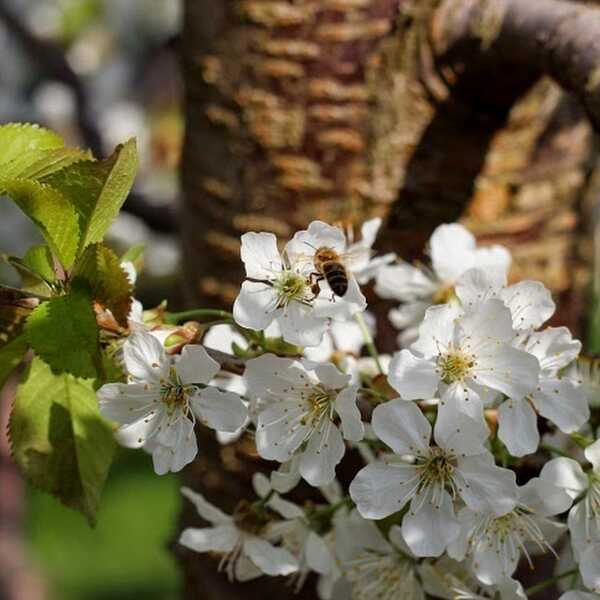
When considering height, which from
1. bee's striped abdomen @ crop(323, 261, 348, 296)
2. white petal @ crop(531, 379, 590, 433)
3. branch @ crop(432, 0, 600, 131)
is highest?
branch @ crop(432, 0, 600, 131)

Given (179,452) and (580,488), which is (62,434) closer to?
(179,452)

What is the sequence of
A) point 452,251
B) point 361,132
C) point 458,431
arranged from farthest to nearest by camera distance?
1. point 361,132
2. point 452,251
3. point 458,431

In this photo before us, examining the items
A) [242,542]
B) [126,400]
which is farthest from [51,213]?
[242,542]

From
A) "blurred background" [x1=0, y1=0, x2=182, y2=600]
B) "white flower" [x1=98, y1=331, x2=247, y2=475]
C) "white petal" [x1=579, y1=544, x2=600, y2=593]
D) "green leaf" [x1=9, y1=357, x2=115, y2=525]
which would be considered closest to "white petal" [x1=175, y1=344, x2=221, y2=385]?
"white flower" [x1=98, y1=331, x2=247, y2=475]

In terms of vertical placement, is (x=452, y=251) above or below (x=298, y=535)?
above

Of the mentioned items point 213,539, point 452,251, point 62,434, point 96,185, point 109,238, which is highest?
point 96,185

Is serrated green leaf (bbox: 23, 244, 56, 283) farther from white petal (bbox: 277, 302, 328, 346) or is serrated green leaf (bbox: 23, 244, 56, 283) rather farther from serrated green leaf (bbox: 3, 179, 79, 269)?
white petal (bbox: 277, 302, 328, 346)
